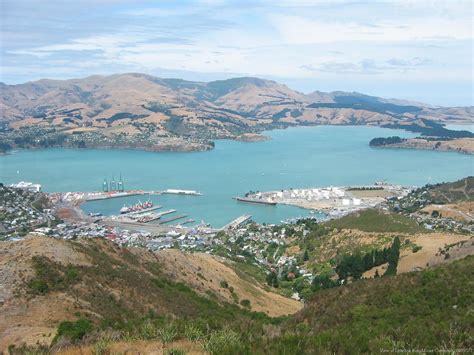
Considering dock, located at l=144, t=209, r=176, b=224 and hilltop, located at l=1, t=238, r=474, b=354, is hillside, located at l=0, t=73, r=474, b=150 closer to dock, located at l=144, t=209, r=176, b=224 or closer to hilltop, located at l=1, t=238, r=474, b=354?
dock, located at l=144, t=209, r=176, b=224

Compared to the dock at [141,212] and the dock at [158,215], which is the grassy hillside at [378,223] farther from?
the dock at [141,212]

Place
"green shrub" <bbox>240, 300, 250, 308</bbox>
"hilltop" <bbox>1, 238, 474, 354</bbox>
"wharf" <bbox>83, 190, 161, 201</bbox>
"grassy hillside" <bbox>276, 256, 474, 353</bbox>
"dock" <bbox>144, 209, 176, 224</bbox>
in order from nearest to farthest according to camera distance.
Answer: "grassy hillside" <bbox>276, 256, 474, 353</bbox>, "hilltop" <bbox>1, 238, 474, 354</bbox>, "green shrub" <bbox>240, 300, 250, 308</bbox>, "dock" <bbox>144, 209, 176, 224</bbox>, "wharf" <bbox>83, 190, 161, 201</bbox>

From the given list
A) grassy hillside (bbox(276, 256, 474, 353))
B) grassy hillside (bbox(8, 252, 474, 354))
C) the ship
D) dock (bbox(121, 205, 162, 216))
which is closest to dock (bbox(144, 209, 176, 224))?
dock (bbox(121, 205, 162, 216))

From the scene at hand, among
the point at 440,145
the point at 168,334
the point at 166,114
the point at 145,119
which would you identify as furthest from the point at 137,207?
the point at 166,114

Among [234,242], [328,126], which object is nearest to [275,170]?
[234,242]

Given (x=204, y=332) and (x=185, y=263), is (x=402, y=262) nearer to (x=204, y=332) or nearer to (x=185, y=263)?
(x=185, y=263)

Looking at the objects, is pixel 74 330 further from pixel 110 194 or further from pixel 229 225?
pixel 110 194
